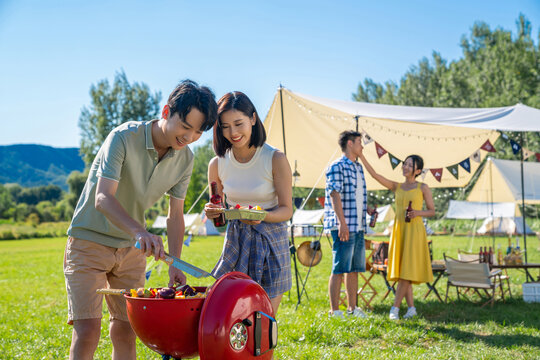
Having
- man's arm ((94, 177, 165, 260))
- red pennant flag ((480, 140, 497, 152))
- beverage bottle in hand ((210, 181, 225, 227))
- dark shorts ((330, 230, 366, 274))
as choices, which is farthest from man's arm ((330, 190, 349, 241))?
red pennant flag ((480, 140, 497, 152))

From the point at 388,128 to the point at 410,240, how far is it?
2725 millimetres

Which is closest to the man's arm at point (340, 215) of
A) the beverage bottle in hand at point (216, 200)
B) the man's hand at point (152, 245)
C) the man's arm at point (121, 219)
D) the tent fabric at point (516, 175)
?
the beverage bottle in hand at point (216, 200)

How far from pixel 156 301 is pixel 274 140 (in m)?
6.62

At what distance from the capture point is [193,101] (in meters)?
2.14

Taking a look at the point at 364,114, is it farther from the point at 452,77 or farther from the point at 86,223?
the point at 452,77

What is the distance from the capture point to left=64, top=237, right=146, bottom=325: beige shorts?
227 cm

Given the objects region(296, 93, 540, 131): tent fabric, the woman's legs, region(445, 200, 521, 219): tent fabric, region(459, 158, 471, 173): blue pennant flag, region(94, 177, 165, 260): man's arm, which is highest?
region(296, 93, 540, 131): tent fabric

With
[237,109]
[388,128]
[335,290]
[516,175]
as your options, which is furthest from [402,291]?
[516,175]

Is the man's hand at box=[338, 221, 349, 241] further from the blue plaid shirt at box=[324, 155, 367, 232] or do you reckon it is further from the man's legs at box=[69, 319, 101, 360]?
the man's legs at box=[69, 319, 101, 360]

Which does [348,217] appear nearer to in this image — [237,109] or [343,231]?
[343,231]

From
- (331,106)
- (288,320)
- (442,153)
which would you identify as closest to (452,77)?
(442,153)

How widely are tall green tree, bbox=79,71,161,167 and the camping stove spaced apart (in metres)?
39.4

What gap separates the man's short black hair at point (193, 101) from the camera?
2148 mm

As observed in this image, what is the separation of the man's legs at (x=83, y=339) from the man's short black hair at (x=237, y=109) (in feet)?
3.60
